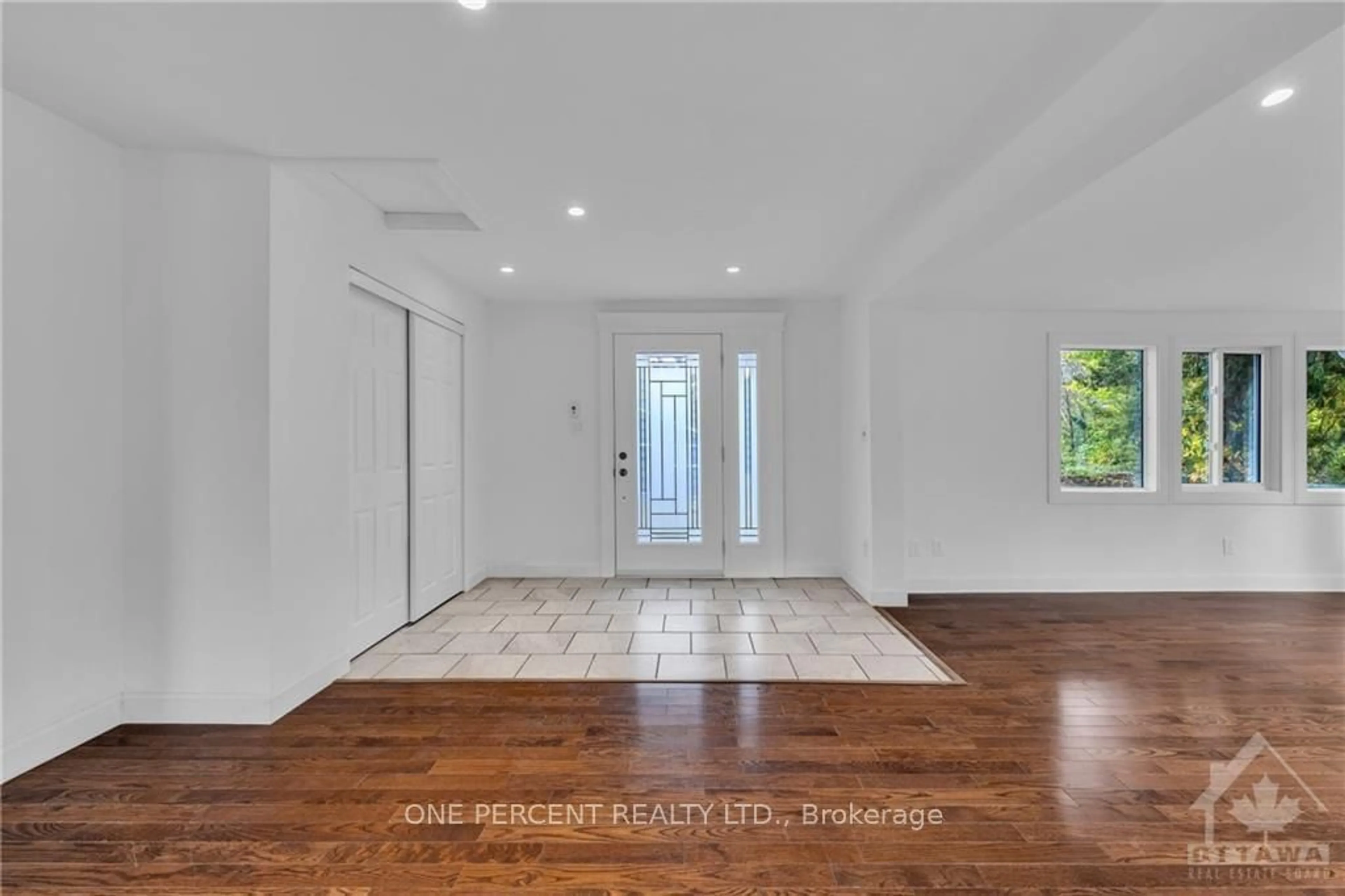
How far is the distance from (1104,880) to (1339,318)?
214 inches

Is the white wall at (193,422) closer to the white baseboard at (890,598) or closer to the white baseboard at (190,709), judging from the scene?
the white baseboard at (190,709)

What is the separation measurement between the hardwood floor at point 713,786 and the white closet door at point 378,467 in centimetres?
65

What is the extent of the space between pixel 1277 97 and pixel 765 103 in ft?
5.29

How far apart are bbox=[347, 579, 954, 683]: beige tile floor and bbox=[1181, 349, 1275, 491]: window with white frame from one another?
296cm

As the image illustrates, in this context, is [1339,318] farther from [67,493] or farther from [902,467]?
[67,493]

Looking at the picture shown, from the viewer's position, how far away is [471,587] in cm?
488

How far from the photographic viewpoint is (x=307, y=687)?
281 cm

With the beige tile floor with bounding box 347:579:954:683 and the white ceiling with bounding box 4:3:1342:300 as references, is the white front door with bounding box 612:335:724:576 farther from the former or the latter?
the white ceiling with bounding box 4:3:1342:300

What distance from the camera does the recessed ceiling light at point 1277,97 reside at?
1.95 metres

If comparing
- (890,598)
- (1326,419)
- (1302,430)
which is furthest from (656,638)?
(1326,419)

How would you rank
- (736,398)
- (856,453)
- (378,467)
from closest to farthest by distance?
(378,467), (856,453), (736,398)

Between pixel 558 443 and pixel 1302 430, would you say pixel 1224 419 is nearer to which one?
pixel 1302 430

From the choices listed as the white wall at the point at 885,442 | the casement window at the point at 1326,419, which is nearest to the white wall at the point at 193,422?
the white wall at the point at 885,442

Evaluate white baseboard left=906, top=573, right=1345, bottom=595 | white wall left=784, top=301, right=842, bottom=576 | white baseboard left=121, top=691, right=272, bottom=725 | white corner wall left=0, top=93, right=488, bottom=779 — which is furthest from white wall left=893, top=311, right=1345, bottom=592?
white baseboard left=121, top=691, right=272, bottom=725
